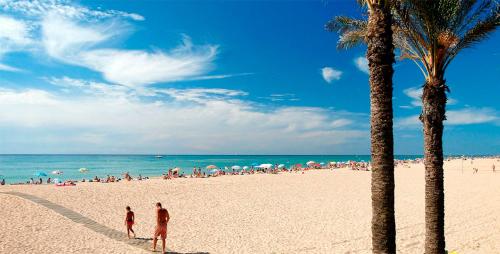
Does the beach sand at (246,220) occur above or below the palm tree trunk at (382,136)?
below

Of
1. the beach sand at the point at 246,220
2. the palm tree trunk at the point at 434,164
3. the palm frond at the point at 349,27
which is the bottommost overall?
the beach sand at the point at 246,220

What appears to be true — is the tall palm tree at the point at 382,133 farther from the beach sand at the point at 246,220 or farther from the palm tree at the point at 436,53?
the beach sand at the point at 246,220

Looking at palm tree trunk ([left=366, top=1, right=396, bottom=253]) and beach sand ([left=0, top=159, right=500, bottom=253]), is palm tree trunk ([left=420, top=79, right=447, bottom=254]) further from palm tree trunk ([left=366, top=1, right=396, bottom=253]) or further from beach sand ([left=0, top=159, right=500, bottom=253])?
beach sand ([left=0, top=159, right=500, bottom=253])

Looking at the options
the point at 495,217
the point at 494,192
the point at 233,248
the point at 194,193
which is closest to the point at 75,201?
the point at 194,193

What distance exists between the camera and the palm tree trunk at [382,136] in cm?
631

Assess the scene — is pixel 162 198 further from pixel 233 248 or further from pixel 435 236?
pixel 435 236

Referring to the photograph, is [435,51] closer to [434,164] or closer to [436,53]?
[436,53]

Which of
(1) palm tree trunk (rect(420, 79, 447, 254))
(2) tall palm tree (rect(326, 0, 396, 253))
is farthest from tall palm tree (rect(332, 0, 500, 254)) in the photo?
(2) tall palm tree (rect(326, 0, 396, 253))

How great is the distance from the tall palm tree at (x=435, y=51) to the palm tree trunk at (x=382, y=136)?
2836 mm

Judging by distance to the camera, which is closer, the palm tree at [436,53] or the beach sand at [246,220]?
the palm tree at [436,53]

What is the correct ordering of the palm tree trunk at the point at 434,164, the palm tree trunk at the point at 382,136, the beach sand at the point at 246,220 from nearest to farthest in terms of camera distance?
the palm tree trunk at the point at 382,136
the palm tree trunk at the point at 434,164
the beach sand at the point at 246,220

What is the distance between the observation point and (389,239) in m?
6.32

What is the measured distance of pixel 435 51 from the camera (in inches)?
352

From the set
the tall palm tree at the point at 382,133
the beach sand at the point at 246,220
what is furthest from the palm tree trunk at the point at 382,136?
the beach sand at the point at 246,220
